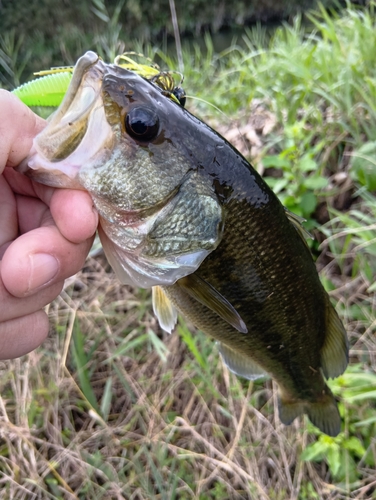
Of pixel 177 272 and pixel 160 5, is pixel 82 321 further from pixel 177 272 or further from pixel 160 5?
pixel 160 5

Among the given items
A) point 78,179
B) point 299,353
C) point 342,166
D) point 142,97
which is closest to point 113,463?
point 299,353

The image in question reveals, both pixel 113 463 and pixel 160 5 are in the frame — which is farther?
pixel 160 5

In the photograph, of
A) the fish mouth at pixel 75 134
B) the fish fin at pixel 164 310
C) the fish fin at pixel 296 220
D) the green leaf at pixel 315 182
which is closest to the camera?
the fish mouth at pixel 75 134

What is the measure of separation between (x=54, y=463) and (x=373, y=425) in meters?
1.57

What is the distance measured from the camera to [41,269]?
97 cm

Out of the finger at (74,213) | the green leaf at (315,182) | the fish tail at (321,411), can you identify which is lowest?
the fish tail at (321,411)

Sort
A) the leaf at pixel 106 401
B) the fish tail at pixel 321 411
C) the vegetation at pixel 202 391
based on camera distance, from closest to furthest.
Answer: the fish tail at pixel 321 411 → the vegetation at pixel 202 391 → the leaf at pixel 106 401

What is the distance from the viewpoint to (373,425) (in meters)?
1.80

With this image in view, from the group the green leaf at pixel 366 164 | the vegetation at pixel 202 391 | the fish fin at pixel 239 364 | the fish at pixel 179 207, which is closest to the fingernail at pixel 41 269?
the fish at pixel 179 207

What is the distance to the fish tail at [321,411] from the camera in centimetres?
163

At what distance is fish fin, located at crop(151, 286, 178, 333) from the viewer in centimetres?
148

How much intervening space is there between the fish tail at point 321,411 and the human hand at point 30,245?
111 centimetres

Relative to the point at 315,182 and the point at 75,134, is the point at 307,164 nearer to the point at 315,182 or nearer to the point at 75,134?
the point at 315,182

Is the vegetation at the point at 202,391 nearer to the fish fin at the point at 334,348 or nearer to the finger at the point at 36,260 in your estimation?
the fish fin at the point at 334,348
